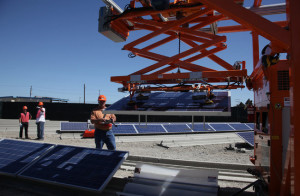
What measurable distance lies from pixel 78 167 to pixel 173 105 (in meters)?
2.44

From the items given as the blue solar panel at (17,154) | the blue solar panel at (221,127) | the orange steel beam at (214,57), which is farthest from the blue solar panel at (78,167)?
the blue solar panel at (221,127)

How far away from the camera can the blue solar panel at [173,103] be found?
15.6ft

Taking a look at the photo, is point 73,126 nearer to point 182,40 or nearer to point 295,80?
point 182,40

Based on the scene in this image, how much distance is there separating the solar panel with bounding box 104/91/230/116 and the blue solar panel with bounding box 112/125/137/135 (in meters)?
7.89

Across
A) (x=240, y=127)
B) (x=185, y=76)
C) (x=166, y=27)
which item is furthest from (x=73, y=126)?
(x=185, y=76)

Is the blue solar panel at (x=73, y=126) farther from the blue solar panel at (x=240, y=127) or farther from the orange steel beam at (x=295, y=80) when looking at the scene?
the orange steel beam at (x=295, y=80)

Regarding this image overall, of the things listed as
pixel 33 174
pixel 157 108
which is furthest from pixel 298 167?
pixel 33 174

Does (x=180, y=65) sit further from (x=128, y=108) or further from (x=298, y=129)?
(x=298, y=129)

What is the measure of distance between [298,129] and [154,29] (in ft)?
12.9

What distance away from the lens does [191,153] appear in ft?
30.3

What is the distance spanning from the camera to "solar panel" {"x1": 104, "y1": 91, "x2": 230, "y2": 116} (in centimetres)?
444

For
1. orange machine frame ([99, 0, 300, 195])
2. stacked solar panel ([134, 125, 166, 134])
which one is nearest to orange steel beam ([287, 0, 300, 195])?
orange machine frame ([99, 0, 300, 195])

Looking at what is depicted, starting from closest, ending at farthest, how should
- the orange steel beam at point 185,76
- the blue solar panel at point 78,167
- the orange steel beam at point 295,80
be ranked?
the orange steel beam at point 295,80 → the orange steel beam at point 185,76 → the blue solar panel at point 78,167

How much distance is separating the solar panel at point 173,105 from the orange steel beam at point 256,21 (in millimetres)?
1898
